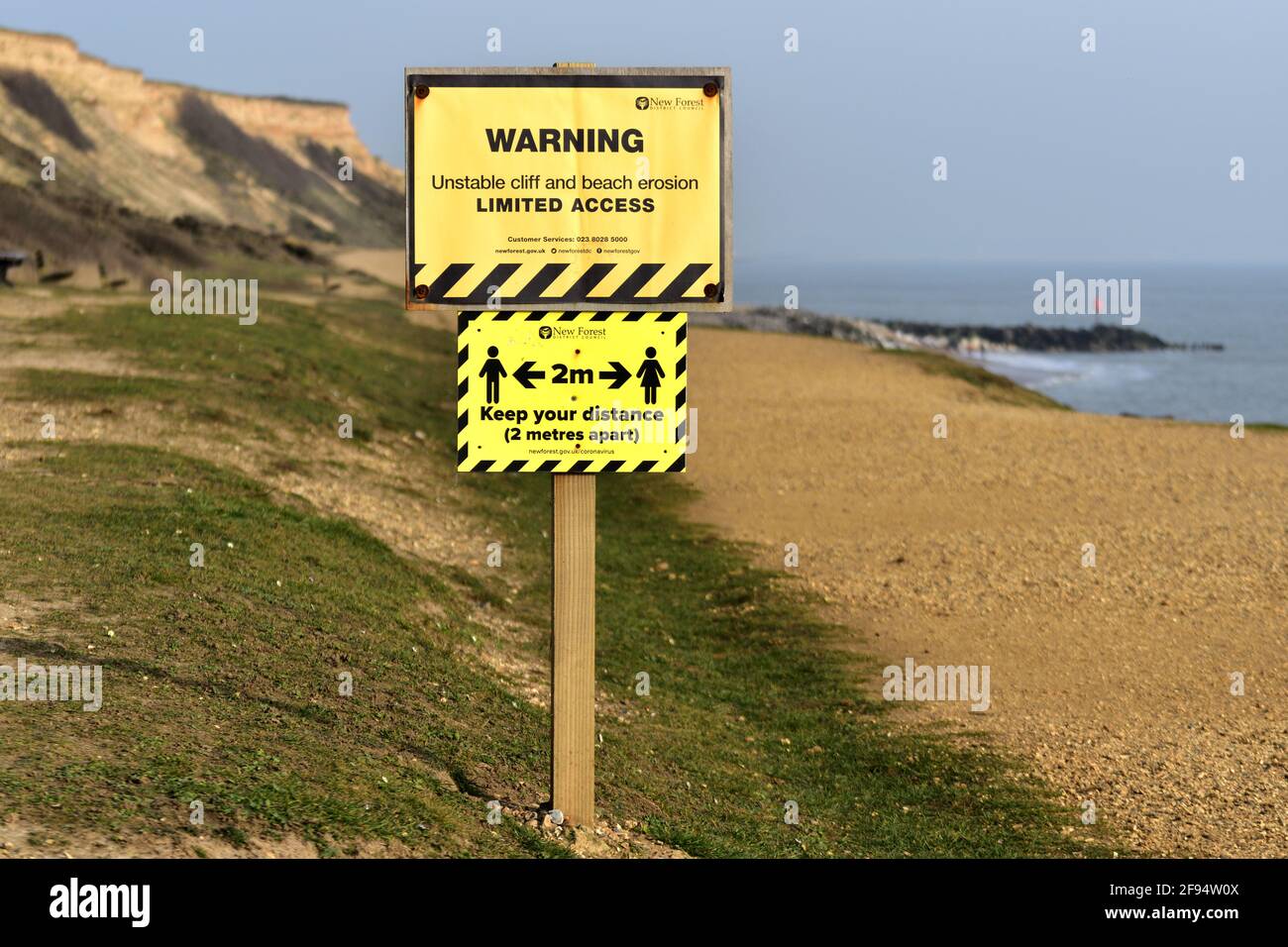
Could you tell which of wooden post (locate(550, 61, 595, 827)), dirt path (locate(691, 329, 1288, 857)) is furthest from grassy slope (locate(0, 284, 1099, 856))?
dirt path (locate(691, 329, 1288, 857))

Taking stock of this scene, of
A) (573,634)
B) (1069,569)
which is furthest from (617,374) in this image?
(1069,569)

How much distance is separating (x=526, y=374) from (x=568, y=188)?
2.81 feet

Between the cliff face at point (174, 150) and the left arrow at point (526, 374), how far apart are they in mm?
42761

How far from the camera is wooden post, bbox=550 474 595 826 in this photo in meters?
7.23

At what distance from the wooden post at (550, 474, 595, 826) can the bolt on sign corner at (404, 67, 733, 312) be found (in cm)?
92

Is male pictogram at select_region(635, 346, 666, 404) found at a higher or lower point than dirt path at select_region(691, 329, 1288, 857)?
higher

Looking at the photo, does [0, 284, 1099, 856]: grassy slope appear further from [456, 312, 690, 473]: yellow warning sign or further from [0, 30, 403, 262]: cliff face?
[0, 30, 403, 262]: cliff face

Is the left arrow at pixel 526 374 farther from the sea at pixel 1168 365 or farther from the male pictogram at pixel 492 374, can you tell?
the sea at pixel 1168 365

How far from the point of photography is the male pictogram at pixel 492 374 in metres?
7.15

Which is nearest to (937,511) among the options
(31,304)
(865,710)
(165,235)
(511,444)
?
(865,710)

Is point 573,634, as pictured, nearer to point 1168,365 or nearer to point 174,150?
point 1168,365

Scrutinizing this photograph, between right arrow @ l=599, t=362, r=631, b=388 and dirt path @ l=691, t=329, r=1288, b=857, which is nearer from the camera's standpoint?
right arrow @ l=599, t=362, r=631, b=388

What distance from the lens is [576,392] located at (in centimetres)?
716

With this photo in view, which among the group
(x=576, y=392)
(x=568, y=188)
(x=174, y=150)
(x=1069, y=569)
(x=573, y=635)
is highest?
(x=174, y=150)
